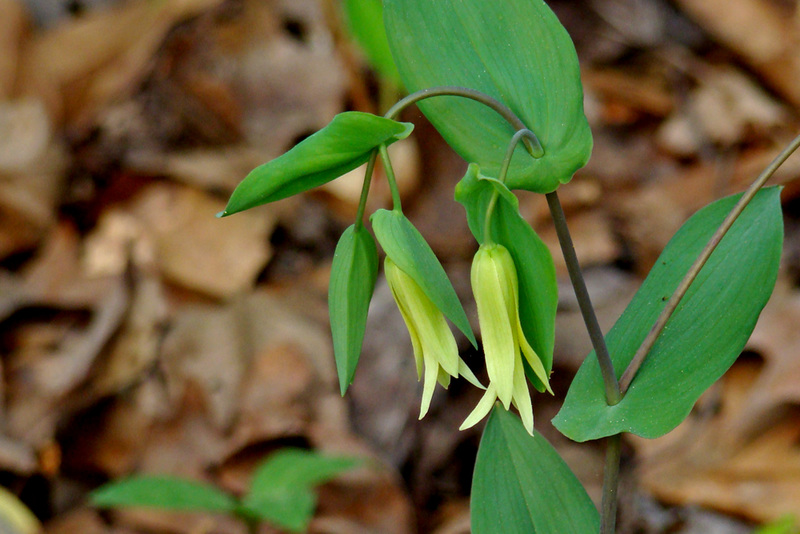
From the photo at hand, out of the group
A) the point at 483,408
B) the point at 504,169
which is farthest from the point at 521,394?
the point at 504,169

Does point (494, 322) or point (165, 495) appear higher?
point (494, 322)

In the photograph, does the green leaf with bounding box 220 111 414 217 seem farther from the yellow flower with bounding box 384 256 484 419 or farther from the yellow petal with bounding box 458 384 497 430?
the yellow petal with bounding box 458 384 497 430

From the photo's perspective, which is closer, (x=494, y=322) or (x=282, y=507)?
(x=494, y=322)

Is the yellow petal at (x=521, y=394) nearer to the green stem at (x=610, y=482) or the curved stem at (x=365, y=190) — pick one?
the green stem at (x=610, y=482)

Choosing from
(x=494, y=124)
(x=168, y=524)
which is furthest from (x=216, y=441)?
(x=494, y=124)

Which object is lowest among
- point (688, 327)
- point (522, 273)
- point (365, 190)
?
point (688, 327)

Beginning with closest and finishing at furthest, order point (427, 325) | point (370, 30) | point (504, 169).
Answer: point (504, 169)
point (427, 325)
point (370, 30)

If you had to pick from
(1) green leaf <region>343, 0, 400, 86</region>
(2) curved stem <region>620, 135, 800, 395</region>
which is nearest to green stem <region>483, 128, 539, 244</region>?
(2) curved stem <region>620, 135, 800, 395</region>

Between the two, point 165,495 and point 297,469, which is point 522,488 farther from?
point 165,495

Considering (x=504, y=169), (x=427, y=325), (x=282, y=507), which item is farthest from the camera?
(x=282, y=507)
